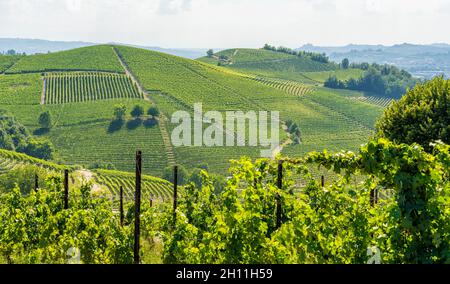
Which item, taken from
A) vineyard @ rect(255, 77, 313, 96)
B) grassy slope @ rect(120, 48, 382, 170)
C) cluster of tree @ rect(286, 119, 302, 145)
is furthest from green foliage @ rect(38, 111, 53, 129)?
vineyard @ rect(255, 77, 313, 96)

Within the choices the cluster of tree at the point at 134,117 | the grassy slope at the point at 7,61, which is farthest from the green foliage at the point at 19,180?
the grassy slope at the point at 7,61

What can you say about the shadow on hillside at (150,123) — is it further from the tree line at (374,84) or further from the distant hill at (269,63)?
the tree line at (374,84)

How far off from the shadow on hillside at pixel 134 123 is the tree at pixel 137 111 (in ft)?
3.75

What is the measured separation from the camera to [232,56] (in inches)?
7057

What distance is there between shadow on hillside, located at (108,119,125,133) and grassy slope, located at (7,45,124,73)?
31969 mm

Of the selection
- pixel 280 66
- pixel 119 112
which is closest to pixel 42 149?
pixel 119 112

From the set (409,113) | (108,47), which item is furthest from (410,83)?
(409,113)

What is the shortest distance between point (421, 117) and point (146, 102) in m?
80.2

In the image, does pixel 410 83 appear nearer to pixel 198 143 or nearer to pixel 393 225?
pixel 198 143

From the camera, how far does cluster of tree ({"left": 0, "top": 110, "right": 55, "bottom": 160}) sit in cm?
7931

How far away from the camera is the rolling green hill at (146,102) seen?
262 ft

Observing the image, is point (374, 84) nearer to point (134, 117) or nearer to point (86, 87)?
point (134, 117)

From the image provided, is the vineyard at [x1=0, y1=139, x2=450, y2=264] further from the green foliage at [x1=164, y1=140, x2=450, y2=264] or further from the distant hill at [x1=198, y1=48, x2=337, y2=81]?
the distant hill at [x1=198, y1=48, x2=337, y2=81]
